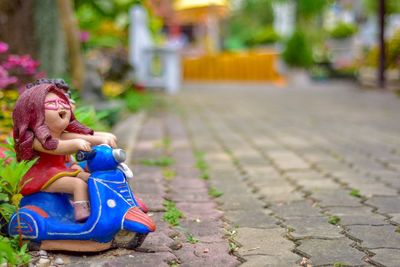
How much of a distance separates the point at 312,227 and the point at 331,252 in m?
0.42

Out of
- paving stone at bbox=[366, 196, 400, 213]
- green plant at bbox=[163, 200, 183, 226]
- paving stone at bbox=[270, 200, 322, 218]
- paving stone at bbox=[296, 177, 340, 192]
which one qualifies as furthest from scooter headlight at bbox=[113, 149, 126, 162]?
paving stone at bbox=[296, 177, 340, 192]

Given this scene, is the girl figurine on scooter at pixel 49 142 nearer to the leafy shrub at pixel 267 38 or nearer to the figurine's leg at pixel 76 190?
the figurine's leg at pixel 76 190

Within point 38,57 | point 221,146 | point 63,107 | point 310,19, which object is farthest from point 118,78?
point 310,19

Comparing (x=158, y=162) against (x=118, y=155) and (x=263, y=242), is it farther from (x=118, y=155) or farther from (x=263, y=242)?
(x=118, y=155)

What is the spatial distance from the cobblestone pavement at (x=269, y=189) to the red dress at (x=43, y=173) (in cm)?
42

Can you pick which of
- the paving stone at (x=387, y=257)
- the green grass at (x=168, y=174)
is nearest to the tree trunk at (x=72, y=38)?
the green grass at (x=168, y=174)

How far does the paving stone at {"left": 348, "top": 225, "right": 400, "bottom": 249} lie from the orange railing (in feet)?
49.4

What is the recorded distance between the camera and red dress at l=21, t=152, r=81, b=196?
260 cm

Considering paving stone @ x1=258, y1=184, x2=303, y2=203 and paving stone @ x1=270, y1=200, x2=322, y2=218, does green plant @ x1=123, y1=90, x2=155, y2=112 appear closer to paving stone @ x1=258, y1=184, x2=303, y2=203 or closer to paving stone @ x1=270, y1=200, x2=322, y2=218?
paving stone @ x1=258, y1=184, x2=303, y2=203

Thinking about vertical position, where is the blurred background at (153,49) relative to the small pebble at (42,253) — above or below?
above

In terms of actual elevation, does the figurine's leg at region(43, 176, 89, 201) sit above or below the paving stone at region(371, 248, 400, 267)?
above

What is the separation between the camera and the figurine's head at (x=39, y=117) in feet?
8.39

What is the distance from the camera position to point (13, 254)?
233 cm

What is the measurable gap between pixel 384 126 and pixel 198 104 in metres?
3.89
